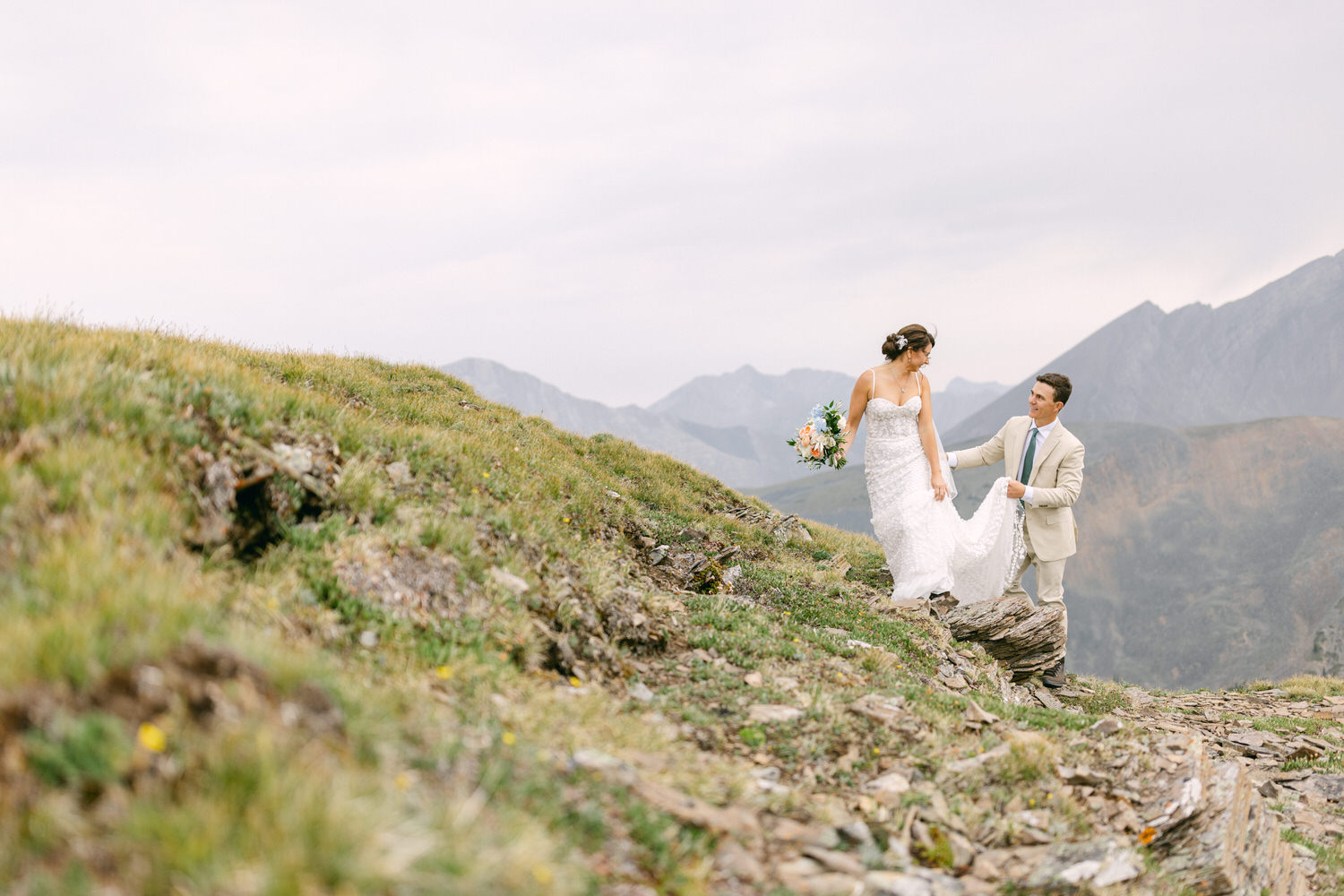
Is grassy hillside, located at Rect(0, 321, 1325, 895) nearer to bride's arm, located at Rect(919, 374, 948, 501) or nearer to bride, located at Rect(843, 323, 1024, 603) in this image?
bride, located at Rect(843, 323, 1024, 603)

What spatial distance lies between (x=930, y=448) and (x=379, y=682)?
10.6 m

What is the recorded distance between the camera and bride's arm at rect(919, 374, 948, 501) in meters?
12.6

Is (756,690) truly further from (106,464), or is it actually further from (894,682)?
(106,464)

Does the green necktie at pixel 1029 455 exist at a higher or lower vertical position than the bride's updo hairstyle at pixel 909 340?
lower

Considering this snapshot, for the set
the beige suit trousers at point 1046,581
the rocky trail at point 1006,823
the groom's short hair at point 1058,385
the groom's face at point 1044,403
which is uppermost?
the groom's short hair at point 1058,385

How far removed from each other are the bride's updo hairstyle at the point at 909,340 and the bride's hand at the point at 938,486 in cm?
228

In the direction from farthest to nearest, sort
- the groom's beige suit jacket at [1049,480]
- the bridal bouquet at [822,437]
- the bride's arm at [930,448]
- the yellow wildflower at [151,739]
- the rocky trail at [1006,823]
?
the bridal bouquet at [822,437] → the bride's arm at [930,448] → the groom's beige suit jacket at [1049,480] → the rocky trail at [1006,823] → the yellow wildflower at [151,739]

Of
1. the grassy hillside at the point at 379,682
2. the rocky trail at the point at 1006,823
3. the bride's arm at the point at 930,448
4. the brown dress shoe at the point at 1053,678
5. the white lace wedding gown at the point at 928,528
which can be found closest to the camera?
the grassy hillside at the point at 379,682

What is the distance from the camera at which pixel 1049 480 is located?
12.1 metres

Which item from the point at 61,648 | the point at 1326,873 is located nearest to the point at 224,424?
the point at 61,648

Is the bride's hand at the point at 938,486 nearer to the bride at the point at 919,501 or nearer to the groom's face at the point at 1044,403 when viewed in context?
the bride at the point at 919,501

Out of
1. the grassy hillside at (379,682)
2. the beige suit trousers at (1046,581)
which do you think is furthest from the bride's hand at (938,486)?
the grassy hillside at (379,682)

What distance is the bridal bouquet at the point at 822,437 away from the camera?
1296 cm

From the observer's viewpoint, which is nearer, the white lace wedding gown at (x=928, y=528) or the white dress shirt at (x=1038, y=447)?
the white dress shirt at (x=1038, y=447)
